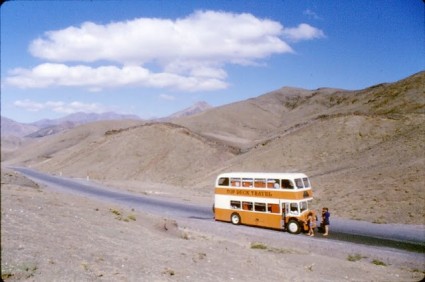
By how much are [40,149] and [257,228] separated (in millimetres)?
163052

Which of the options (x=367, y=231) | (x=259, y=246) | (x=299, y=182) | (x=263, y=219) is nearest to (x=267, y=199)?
(x=263, y=219)

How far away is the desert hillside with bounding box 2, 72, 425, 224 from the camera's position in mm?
37844

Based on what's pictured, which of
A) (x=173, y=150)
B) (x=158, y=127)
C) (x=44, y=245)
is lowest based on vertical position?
(x=44, y=245)

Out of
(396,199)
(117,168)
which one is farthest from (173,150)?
(396,199)

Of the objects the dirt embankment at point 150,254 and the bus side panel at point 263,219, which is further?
the bus side panel at point 263,219

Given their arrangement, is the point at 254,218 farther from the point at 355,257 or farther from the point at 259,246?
the point at 355,257

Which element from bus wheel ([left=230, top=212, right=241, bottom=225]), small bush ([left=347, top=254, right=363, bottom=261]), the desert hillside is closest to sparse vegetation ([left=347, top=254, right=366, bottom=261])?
small bush ([left=347, top=254, right=363, bottom=261])

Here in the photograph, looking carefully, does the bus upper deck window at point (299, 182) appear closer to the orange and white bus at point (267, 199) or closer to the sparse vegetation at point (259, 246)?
the orange and white bus at point (267, 199)

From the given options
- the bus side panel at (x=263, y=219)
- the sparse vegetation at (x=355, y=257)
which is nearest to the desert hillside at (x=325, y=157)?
the bus side panel at (x=263, y=219)

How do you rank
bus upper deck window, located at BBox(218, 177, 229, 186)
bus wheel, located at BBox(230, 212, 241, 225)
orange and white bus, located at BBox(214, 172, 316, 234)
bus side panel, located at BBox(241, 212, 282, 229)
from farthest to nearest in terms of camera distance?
bus upper deck window, located at BBox(218, 177, 229, 186)
bus wheel, located at BBox(230, 212, 241, 225)
bus side panel, located at BBox(241, 212, 282, 229)
orange and white bus, located at BBox(214, 172, 316, 234)

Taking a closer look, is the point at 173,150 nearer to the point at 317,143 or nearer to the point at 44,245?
the point at 317,143

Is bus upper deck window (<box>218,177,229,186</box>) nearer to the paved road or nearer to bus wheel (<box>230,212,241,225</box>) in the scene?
bus wheel (<box>230,212,241,225</box>)

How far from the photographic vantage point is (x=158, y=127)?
106 metres

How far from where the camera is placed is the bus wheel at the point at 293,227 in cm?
2661
